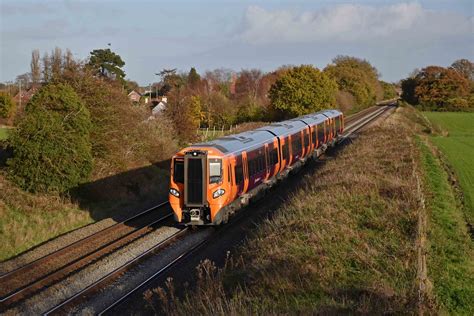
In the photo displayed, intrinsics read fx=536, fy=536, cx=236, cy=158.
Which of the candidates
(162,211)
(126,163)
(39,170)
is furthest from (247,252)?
(126,163)

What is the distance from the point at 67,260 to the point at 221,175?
4954 millimetres

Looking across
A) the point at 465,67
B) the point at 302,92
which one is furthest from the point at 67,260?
the point at 465,67

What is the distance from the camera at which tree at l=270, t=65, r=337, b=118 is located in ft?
176

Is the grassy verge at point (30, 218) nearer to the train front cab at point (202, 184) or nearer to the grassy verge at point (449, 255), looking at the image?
the train front cab at point (202, 184)

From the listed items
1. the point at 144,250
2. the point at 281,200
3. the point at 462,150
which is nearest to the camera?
the point at 144,250

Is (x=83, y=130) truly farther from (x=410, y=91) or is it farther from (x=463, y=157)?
(x=410, y=91)

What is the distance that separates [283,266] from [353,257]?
1.49 metres

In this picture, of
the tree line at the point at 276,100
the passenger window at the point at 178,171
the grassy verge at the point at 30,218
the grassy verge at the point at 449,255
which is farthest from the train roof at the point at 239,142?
the tree line at the point at 276,100

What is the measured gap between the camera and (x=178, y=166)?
16.3 metres

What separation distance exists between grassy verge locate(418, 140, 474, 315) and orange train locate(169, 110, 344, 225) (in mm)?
5928

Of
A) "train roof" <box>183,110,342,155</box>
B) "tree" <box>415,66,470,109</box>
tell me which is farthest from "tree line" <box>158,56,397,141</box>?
"tree" <box>415,66,470,109</box>

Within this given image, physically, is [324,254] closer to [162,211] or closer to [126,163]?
[162,211]

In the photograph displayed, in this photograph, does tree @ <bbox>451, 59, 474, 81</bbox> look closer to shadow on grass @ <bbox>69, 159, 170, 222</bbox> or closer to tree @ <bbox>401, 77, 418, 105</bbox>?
tree @ <bbox>401, 77, 418, 105</bbox>

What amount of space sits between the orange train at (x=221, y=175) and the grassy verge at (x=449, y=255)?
19.4 feet
